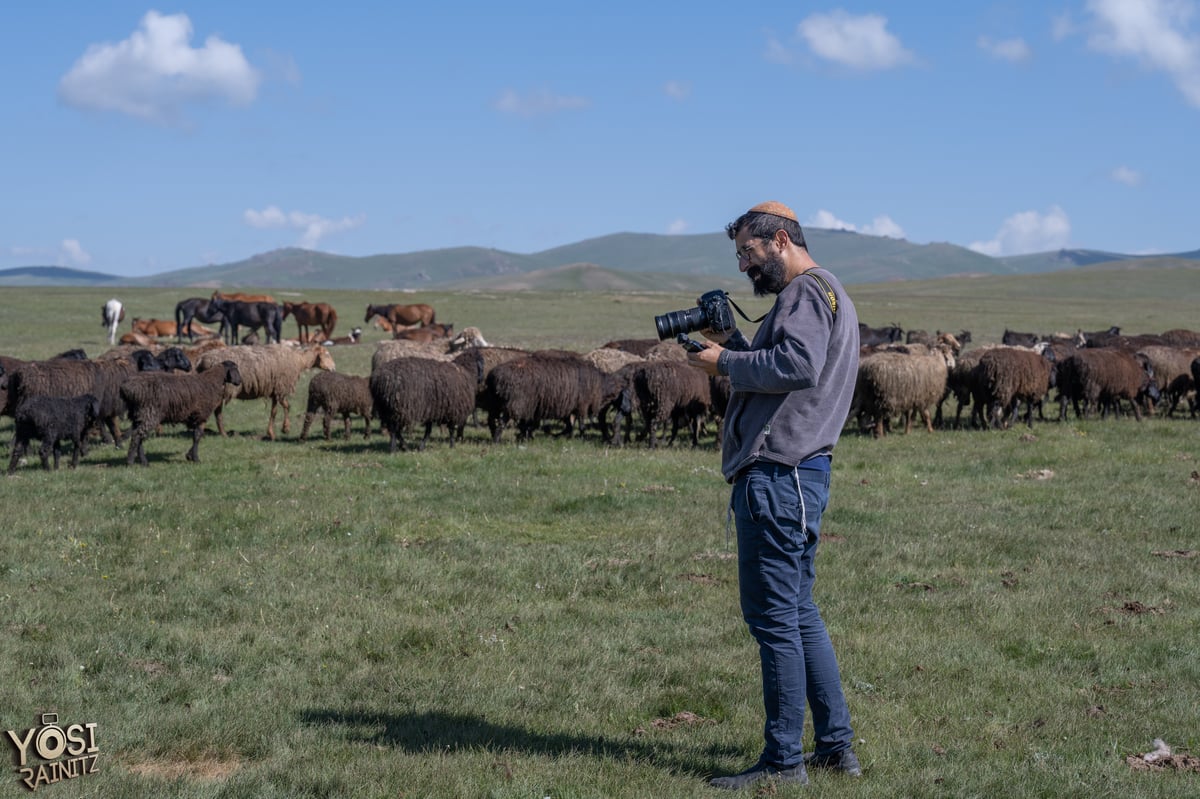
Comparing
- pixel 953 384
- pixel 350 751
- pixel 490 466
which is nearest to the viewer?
pixel 350 751

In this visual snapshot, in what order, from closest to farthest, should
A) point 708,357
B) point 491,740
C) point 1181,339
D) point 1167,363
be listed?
point 708,357
point 491,740
point 1167,363
point 1181,339

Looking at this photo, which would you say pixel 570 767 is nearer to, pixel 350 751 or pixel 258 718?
pixel 350 751

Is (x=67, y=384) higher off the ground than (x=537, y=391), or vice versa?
(x=67, y=384)

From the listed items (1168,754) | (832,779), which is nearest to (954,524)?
(1168,754)

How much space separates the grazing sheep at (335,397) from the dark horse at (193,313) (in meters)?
22.6

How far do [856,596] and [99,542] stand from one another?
6614mm

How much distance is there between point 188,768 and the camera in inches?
206

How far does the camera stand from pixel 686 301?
257 feet

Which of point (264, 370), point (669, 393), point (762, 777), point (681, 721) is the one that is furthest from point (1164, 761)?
point (264, 370)

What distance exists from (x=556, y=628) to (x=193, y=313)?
3541 cm

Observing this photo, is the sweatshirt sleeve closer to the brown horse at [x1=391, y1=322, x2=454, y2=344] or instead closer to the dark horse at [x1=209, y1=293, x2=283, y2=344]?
the brown horse at [x1=391, y1=322, x2=454, y2=344]

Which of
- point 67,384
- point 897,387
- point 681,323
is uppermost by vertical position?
point 681,323

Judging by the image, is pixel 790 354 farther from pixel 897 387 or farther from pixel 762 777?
pixel 897 387

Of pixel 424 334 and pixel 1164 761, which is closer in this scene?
pixel 1164 761
